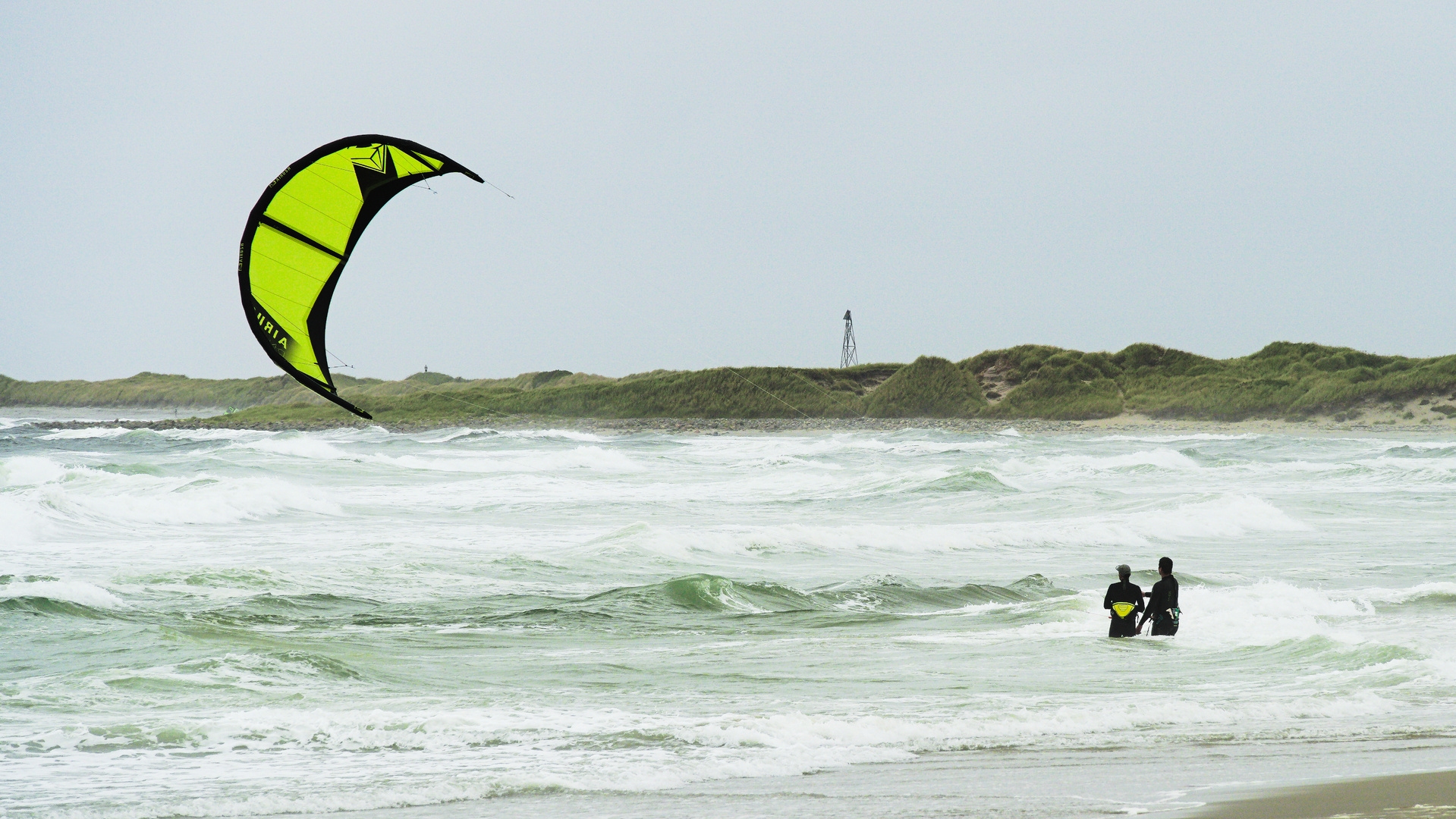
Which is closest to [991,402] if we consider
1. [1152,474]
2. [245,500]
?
[1152,474]

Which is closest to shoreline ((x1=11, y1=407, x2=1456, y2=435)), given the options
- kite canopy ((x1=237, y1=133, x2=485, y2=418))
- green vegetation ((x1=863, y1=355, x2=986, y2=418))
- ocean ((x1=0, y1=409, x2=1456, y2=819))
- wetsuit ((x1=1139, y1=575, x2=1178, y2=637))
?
green vegetation ((x1=863, y1=355, x2=986, y2=418))

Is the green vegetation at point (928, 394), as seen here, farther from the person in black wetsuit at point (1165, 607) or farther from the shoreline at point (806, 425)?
the person in black wetsuit at point (1165, 607)

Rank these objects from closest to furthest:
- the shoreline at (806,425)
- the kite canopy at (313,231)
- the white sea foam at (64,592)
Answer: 1. the kite canopy at (313,231)
2. the white sea foam at (64,592)
3. the shoreline at (806,425)

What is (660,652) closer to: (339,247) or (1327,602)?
(339,247)

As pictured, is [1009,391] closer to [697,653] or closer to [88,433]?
[88,433]

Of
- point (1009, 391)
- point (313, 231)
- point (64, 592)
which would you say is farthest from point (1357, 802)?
point (1009, 391)

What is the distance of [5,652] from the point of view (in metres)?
7.68

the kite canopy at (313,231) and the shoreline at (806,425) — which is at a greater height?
the kite canopy at (313,231)

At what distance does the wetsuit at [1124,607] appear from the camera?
841 cm

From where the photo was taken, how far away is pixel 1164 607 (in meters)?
8.58

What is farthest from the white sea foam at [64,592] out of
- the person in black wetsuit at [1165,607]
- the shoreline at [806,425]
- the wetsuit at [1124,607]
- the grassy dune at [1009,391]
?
the grassy dune at [1009,391]

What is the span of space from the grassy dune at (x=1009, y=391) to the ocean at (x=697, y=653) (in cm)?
3798

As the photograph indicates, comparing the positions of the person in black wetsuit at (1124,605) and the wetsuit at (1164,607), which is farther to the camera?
the wetsuit at (1164,607)

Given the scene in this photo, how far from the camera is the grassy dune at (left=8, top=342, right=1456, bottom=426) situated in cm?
5406
